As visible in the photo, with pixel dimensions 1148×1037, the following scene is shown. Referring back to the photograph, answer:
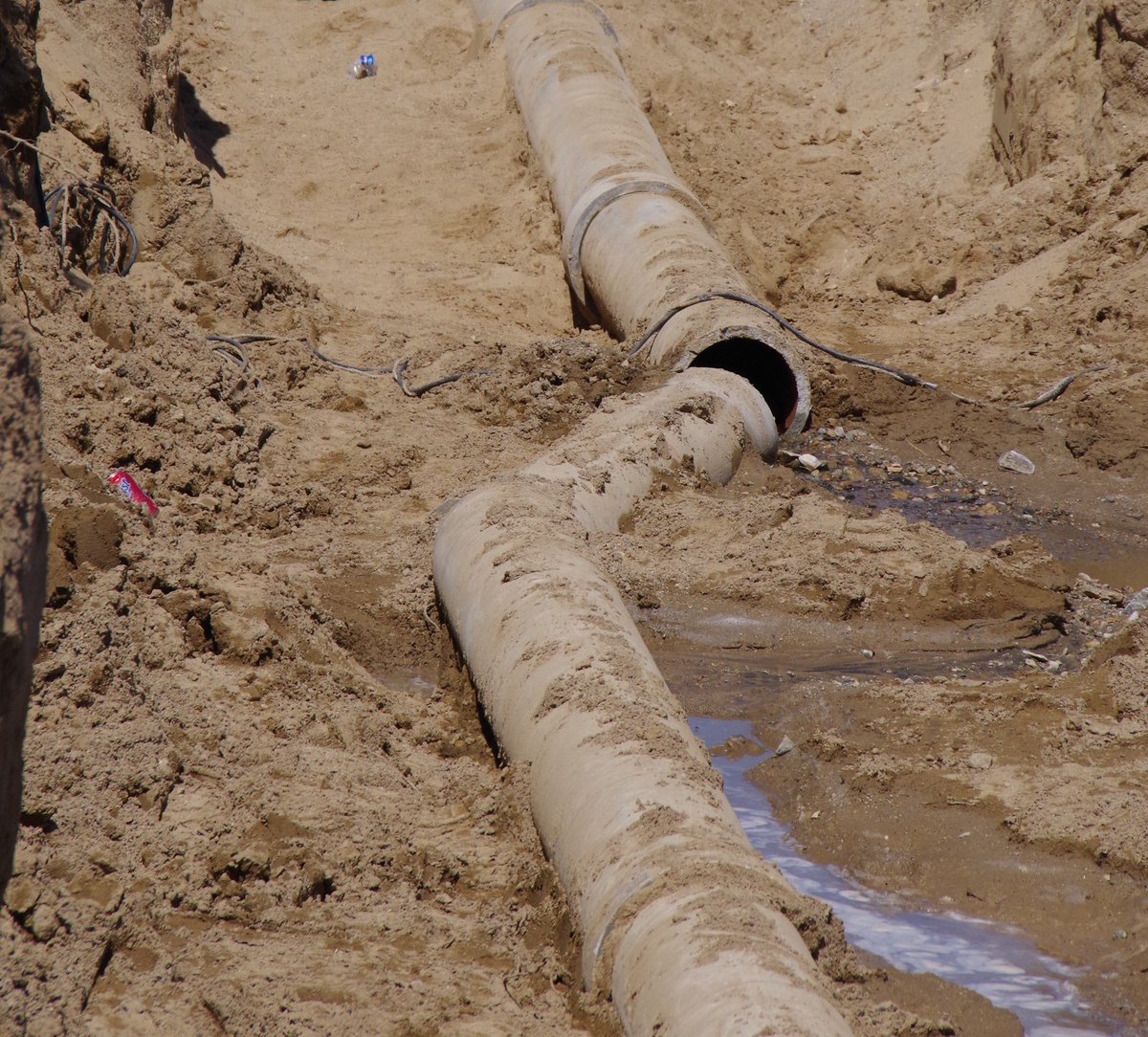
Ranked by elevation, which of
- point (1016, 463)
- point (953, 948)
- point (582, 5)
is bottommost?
point (953, 948)

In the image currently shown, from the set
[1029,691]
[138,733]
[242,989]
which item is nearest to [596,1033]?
[242,989]

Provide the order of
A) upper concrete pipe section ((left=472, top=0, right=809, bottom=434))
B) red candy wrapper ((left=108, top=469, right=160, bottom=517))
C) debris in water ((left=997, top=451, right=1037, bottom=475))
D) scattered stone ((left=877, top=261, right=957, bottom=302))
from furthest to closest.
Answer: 1. scattered stone ((left=877, top=261, right=957, bottom=302))
2. upper concrete pipe section ((left=472, top=0, right=809, bottom=434))
3. debris in water ((left=997, top=451, right=1037, bottom=475))
4. red candy wrapper ((left=108, top=469, right=160, bottom=517))

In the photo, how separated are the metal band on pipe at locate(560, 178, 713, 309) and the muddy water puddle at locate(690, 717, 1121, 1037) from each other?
5.29 meters

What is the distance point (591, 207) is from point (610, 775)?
570 cm

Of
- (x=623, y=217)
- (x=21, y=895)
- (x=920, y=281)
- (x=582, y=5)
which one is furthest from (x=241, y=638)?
(x=582, y=5)

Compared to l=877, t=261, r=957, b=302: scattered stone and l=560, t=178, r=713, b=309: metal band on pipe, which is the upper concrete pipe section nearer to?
l=560, t=178, r=713, b=309: metal band on pipe

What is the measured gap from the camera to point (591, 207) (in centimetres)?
832

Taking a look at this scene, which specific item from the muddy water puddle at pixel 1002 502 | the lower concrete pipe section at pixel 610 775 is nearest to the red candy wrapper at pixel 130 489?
the lower concrete pipe section at pixel 610 775

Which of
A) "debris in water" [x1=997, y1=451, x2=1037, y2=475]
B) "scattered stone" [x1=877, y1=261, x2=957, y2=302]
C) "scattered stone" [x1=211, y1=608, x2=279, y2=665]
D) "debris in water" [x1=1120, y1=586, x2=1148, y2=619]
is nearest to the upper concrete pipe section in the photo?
"debris in water" [x1=997, y1=451, x2=1037, y2=475]

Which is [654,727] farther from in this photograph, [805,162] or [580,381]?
[805,162]

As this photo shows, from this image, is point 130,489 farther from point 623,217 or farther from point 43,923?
point 623,217

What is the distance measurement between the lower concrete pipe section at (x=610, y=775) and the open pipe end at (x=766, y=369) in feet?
5.84

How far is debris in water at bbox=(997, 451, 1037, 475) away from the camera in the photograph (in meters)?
6.78

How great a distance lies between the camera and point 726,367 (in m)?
7.73
